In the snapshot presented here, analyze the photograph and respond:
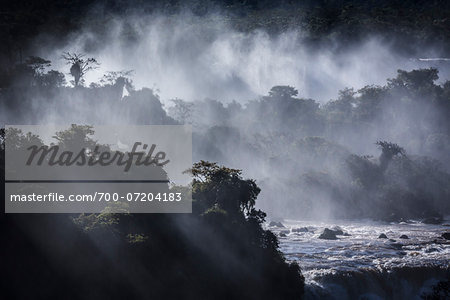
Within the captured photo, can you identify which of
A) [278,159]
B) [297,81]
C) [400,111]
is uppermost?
[297,81]

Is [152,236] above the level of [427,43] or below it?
below

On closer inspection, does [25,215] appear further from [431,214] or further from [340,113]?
[340,113]

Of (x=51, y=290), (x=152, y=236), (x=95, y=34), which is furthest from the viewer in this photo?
(x=95, y=34)

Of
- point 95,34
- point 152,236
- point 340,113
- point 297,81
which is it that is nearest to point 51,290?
point 152,236

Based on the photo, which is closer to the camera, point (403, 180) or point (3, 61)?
point (3, 61)

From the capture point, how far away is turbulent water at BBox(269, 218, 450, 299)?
4244 cm

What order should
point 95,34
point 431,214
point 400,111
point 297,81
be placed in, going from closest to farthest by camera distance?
point 431,214, point 400,111, point 95,34, point 297,81

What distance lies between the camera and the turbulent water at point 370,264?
42441 mm

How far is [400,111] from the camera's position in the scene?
14662cm

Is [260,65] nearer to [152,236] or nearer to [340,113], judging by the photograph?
[340,113]

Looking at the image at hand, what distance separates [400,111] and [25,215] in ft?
450

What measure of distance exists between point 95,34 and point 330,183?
10177 cm

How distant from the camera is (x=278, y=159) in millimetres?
118938

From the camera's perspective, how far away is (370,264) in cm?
4759
